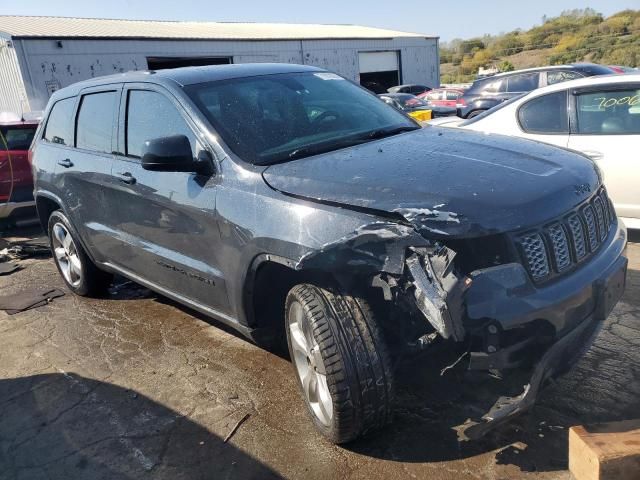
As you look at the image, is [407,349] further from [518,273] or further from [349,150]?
[349,150]

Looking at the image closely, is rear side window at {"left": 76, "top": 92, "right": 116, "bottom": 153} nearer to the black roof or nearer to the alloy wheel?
the black roof

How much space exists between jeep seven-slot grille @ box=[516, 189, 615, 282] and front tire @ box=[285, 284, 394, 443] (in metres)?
0.72

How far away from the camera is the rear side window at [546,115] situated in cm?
552

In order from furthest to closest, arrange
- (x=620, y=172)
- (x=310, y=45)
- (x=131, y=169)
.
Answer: (x=310, y=45), (x=620, y=172), (x=131, y=169)

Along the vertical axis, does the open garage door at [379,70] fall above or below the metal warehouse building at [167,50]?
below

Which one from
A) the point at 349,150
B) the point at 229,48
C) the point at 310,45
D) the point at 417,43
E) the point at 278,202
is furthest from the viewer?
the point at 417,43

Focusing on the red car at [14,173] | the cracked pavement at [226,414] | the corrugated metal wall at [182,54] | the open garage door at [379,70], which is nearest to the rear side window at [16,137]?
the red car at [14,173]

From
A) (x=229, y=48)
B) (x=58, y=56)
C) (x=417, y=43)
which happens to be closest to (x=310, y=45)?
(x=229, y=48)

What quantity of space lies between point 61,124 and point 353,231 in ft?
12.0

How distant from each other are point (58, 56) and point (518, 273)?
21.5 metres

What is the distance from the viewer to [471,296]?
224 cm

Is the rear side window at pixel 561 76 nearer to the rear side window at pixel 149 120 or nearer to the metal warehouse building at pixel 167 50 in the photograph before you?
the rear side window at pixel 149 120

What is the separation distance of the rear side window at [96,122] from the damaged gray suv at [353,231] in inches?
4.5

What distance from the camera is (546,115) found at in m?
5.65
